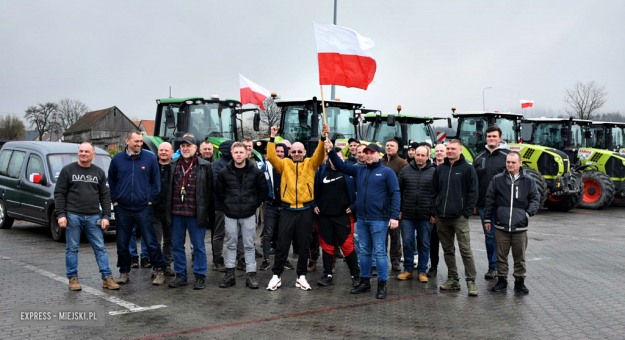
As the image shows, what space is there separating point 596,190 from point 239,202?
1521cm

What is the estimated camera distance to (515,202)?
23.0 feet

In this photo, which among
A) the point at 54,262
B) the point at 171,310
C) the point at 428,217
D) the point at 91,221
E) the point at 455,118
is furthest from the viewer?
the point at 455,118

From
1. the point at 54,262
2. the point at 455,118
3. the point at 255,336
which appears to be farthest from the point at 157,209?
the point at 455,118

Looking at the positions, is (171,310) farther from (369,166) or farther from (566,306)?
(566,306)

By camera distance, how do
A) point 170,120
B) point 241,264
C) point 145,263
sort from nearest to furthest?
point 241,264 < point 145,263 < point 170,120

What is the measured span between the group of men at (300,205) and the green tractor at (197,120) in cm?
623

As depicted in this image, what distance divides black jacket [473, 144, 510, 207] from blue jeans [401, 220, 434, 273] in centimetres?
88

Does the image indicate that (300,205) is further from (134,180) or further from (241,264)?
(134,180)

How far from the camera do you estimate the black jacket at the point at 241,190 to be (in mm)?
7227

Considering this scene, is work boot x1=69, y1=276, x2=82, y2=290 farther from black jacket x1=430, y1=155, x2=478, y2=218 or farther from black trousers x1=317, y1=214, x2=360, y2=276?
black jacket x1=430, y1=155, x2=478, y2=218

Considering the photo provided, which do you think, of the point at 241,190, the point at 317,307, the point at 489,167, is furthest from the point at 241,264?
the point at 489,167

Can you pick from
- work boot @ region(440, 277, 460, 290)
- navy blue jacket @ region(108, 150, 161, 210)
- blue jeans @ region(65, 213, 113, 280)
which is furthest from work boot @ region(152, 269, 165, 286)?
work boot @ region(440, 277, 460, 290)

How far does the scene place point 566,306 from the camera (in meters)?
6.37

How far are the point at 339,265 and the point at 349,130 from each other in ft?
22.4
